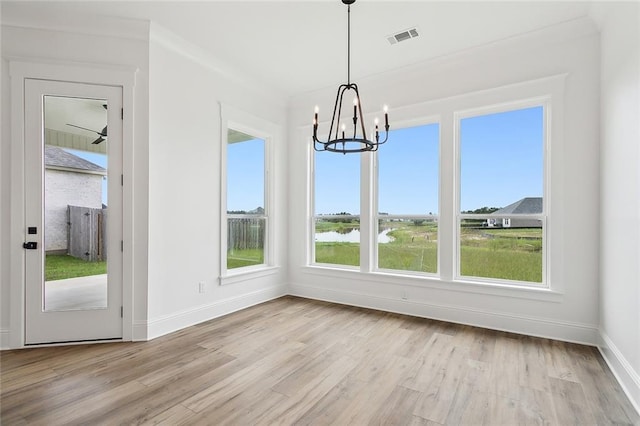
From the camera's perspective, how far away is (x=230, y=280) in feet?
13.8

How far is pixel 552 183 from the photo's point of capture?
11.0 ft

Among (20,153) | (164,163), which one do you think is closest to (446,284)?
(164,163)

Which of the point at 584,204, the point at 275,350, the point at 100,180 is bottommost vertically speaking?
the point at 275,350

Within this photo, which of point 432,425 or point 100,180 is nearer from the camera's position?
point 432,425

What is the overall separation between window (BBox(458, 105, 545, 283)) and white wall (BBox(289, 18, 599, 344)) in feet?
0.65

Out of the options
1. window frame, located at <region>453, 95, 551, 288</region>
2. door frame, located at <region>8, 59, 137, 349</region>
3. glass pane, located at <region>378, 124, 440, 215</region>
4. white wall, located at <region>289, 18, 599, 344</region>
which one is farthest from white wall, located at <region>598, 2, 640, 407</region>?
door frame, located at <region>8, 59, 137, 349</region>

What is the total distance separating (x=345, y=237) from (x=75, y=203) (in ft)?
10.8

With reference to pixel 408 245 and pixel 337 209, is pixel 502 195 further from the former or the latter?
pixel 337 209

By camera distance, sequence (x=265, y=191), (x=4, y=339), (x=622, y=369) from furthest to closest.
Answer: (x=265, y=191) < (x=4, y=339) < (x=622, y=369)

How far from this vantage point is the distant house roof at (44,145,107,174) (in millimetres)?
3109

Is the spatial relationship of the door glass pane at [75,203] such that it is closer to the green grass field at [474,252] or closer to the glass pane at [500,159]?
the green grass field at [474,252]

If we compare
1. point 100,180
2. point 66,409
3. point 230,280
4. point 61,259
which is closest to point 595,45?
point 230,280

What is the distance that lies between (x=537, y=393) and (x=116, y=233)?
3882 millimetres

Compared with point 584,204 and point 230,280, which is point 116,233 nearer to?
point 230,280
